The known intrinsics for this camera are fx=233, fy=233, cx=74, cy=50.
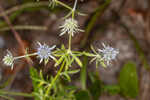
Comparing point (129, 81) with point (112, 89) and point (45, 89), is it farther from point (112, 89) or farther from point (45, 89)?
point (45, 89)

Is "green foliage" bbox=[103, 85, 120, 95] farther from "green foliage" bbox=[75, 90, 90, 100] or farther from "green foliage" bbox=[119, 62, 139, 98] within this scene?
"green foliage" bbox=[75, 90, 90, 100]

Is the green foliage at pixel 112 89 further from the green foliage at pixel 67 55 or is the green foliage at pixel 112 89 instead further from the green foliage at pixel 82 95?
the green foliage at pixel 67 55

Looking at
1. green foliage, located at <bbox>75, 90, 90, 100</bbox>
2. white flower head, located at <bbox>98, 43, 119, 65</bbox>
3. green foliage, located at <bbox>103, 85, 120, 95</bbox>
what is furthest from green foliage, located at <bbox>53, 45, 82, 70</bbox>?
green foliage, located at <bbox>103, 85, 120, 95</bbox>

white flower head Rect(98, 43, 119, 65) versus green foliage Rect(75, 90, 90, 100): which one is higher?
white flower head Rect(98, 43, 119, 65)

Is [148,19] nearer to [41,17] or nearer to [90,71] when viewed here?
[90,71]

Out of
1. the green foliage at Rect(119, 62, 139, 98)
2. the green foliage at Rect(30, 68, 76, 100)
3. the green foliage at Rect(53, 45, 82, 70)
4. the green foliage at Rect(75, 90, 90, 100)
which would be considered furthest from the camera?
the green foliage at Rect(119, 62, 139, 98)

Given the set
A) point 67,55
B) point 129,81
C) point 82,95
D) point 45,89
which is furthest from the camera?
point 129,81

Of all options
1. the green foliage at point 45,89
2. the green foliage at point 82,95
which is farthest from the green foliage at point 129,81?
the green foliage at point 45,89

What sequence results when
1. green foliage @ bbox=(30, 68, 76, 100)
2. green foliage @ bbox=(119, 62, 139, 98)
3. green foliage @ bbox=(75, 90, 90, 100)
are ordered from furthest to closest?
green foliage @ bbox=(119, 62, 139, 98)
green foliage @ bbox=(75, 90, 90, 100)
green foliage @ bbox=(30, 68, 76, 100)

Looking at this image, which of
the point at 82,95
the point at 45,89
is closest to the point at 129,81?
the point at 82,95
